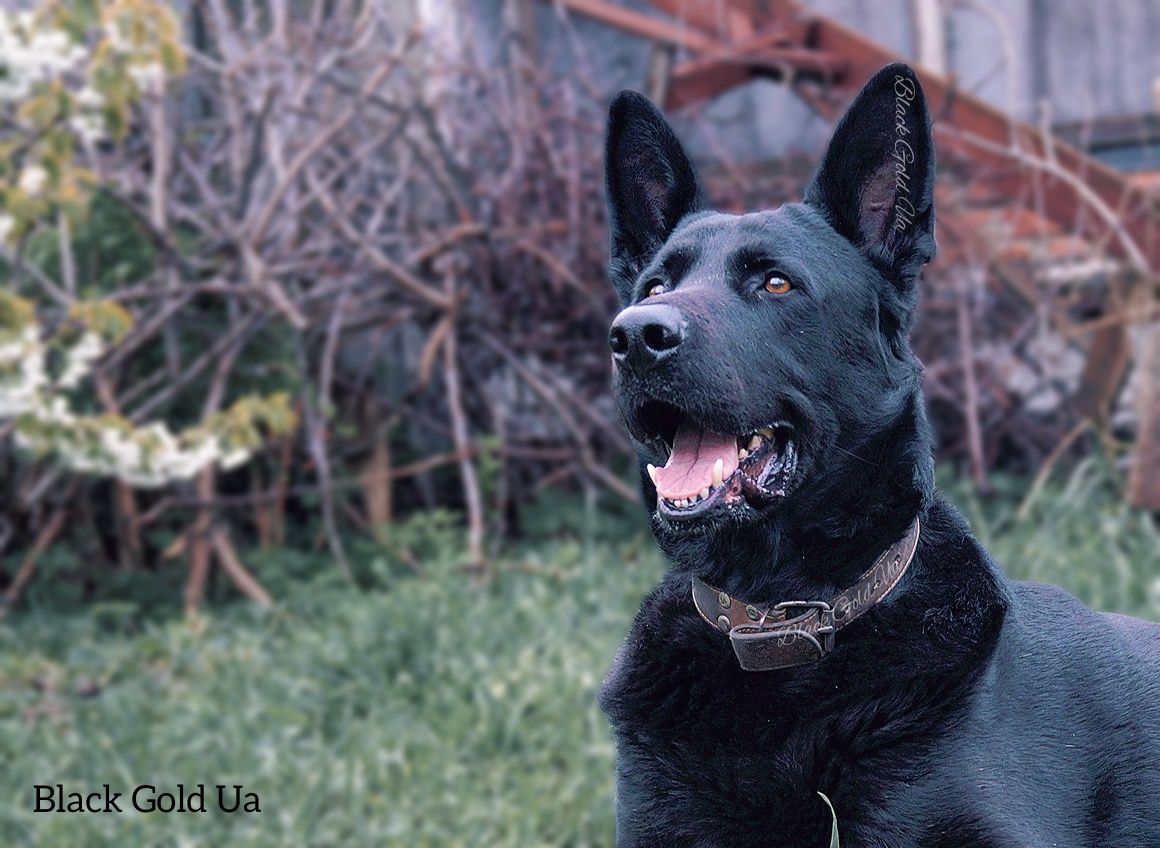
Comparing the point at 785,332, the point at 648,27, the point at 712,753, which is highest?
the point at 648,27

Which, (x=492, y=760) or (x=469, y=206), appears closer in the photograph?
(x=492, y=760)

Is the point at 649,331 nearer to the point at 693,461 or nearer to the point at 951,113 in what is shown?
the point at 693,461

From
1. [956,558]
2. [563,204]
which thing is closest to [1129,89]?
[563,204]

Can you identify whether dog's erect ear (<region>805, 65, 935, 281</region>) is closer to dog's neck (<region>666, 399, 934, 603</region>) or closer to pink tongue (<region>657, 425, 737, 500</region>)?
dog's neck (<region>666, 399, 934, 603</region>)

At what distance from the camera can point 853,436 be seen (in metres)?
1.74

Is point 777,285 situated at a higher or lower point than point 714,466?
higher

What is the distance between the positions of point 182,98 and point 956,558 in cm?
587

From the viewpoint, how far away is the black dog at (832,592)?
1583 millimetres

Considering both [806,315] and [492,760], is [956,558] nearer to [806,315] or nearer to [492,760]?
[806,315]

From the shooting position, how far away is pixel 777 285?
66.8 inches

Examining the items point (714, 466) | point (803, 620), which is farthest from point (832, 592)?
point (714, 466)

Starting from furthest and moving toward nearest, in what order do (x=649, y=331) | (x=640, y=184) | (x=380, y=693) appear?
(x=380, y=693)
(x=640, y=184)
(x=649, y=331)

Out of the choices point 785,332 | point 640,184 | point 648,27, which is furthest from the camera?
point 648,27

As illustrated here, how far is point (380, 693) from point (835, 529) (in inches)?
130
